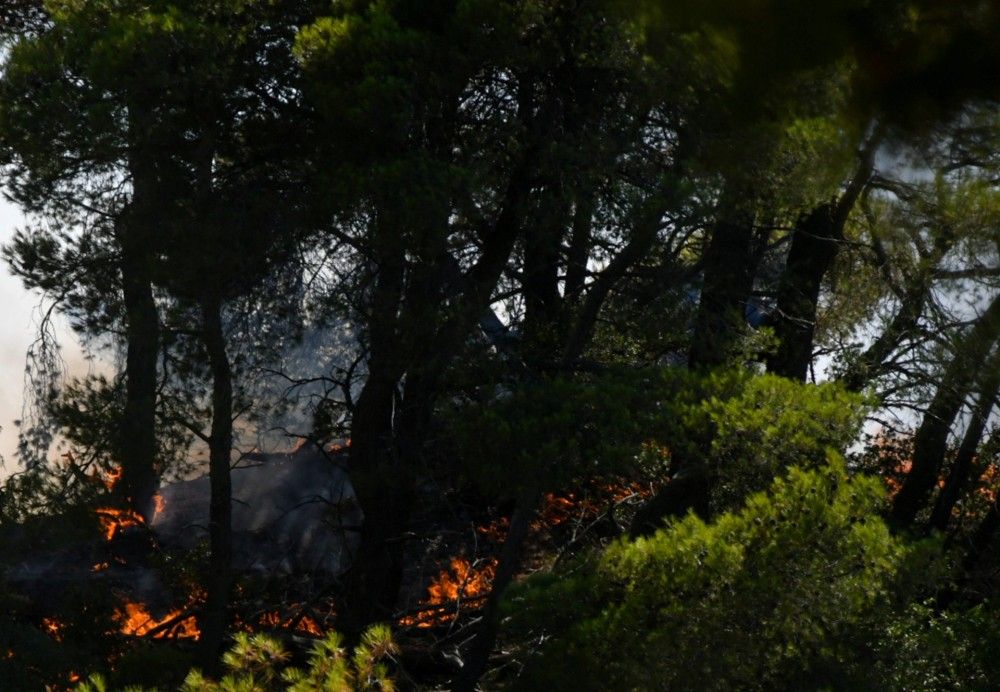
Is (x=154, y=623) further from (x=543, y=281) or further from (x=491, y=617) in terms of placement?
(x=543, y=281)

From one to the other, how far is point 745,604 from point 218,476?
543cm

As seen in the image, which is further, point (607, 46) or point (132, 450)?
point (132, 450)

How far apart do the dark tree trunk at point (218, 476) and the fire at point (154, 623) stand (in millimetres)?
718

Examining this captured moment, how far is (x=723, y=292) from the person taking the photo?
9.31 meters

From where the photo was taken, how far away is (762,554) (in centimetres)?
532

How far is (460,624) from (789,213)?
4.28m

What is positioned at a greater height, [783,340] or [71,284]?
[783,340]

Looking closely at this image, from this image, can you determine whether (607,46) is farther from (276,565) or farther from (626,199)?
(276,565)

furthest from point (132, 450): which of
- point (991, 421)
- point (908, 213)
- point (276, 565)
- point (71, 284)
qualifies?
point (991, 421)


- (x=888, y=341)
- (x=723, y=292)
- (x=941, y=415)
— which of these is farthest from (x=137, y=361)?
(x=941, y=415)

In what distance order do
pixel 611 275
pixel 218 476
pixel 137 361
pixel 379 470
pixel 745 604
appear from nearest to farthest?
pixel 745 604
pixel 379 470
pixel 611 275
pixel 218 476
pixel 137 361

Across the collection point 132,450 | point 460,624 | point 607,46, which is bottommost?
point 460,624

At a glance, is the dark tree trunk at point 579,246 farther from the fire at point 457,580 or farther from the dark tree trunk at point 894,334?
the fire at point 457,580

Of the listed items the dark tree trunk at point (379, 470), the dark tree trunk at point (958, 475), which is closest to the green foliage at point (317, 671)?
the dark tree trunk at point (379, 470)
